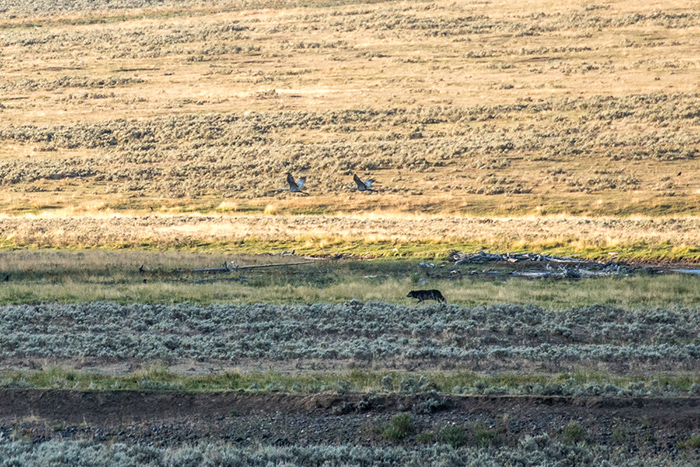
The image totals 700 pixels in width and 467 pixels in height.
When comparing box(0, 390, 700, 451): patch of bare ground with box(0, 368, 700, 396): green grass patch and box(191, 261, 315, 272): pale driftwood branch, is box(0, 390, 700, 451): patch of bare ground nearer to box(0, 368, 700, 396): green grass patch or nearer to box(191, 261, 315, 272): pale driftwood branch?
box(0, 368, 700, 396): green grass patch

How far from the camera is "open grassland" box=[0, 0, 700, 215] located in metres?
50.7

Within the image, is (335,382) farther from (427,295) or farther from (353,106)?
(353,106)

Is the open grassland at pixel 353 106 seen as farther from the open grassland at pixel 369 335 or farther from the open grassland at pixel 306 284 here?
the open grassland at pixel 369 335

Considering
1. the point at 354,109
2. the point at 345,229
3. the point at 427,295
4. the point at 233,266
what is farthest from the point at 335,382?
the point at 354,109

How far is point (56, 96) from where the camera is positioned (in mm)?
78438

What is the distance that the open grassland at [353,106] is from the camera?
166 feet

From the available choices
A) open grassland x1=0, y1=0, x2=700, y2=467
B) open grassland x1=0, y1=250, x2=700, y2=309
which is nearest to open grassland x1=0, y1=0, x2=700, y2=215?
open grassland x1=0, y1=0, x2=700, y2=467

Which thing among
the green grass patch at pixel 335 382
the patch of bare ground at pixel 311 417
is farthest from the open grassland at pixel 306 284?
the patch of bare ground at pixel 311 417

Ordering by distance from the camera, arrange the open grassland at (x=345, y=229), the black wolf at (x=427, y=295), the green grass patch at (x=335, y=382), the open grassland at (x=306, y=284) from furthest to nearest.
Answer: the open grassland at (x=306, y=284) → the black wolf at (x=427, y=295) → the green grass patch at (x=335, y=382) → the open grassland at (x=345, y=229)

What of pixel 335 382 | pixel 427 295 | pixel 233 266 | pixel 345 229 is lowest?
pixel 345 229

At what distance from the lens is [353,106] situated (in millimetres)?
69250

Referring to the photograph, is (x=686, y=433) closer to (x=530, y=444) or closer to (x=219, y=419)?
(x=530, y=444)

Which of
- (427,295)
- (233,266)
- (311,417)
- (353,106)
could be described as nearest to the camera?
(311,417)

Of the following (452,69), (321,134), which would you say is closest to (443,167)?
(321,134)
